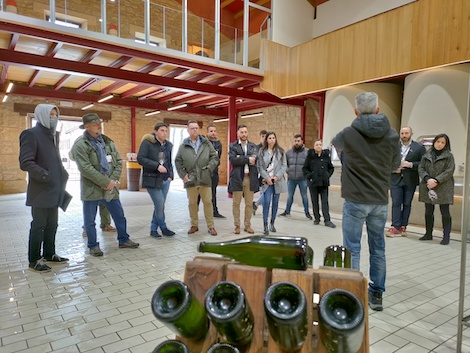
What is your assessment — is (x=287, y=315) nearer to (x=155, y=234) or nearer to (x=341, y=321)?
(x=341, y=321)

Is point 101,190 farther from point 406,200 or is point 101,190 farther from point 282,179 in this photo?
point 406,200

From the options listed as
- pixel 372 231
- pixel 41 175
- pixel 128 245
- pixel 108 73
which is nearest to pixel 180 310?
pixel 372 231

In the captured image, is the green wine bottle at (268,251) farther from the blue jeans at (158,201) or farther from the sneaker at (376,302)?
the blue jeans at (158,201)

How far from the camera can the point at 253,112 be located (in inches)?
572

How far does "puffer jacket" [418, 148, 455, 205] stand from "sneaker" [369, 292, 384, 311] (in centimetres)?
278

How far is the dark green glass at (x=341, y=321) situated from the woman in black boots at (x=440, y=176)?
14.4 ft

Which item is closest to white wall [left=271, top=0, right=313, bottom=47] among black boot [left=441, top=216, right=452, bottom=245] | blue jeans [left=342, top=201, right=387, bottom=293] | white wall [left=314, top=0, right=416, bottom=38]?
white wall [left=314, top=0, right=416, bottom=38]

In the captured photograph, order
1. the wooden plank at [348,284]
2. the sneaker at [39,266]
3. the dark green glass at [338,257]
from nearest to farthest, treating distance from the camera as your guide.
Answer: the wooden plank at [348,284]
the dark green glass at [338,257]
the sneaker at [39,266]

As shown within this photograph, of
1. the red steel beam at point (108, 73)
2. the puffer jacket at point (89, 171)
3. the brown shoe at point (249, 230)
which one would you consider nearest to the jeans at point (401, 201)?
the brown shoe at point (249, 230)

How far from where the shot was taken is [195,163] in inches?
181

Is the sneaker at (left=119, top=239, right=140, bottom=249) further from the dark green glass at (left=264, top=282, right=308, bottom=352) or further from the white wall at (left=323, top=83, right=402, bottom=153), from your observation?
the white wall at (left=323, top=83, right=402, bottom=153)

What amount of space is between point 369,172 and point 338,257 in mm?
1264

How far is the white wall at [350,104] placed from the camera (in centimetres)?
826

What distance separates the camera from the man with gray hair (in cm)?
227
